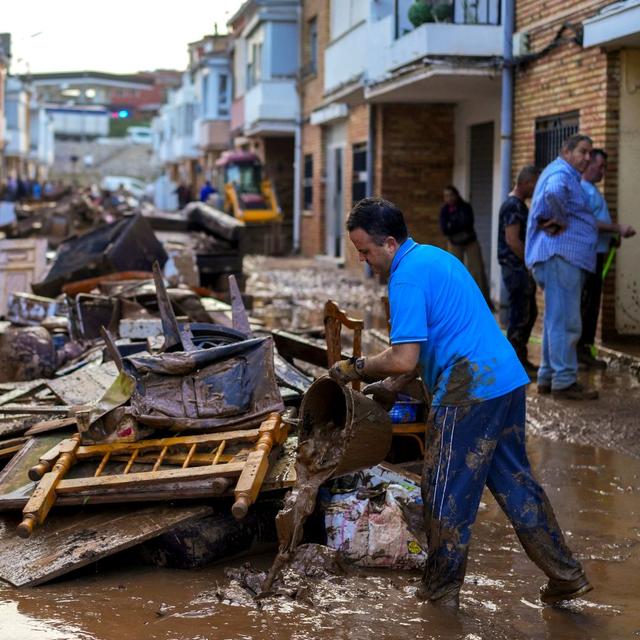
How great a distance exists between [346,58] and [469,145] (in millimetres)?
3952

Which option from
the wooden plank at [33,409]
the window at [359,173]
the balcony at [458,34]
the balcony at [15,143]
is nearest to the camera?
the wooden plank at [33,409]

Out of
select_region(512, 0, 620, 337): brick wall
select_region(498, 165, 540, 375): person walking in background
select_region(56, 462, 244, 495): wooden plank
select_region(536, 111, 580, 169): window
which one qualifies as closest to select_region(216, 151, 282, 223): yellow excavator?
select_region(512, 0, 620, 337): brick wall

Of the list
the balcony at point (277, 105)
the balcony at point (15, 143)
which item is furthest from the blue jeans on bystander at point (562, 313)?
the balcony at point (15, 143)

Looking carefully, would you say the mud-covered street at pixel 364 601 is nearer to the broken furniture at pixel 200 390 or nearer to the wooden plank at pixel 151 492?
the wooden plank at pixel 151 492

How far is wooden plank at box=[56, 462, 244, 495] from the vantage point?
→ 5.34m

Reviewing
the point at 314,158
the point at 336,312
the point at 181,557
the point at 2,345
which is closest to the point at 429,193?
the point at 314,158

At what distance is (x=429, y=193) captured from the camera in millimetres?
20891

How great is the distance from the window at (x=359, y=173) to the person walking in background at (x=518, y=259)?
1271cm

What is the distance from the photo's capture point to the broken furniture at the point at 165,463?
17.3 feet

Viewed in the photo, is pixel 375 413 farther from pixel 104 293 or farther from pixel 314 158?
pixel 314 158

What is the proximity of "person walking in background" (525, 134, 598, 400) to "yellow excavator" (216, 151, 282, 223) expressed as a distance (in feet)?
81.3

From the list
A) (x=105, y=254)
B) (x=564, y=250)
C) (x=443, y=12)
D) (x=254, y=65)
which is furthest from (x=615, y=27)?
(x=254, y=65)

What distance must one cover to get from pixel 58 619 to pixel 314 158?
25.8 metres

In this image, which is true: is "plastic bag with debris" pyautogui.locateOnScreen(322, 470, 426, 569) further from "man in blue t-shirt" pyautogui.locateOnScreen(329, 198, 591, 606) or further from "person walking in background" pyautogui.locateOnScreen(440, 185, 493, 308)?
"person walking in background" pyautogui.locateOnScreen(440, 185, 493, 308)
